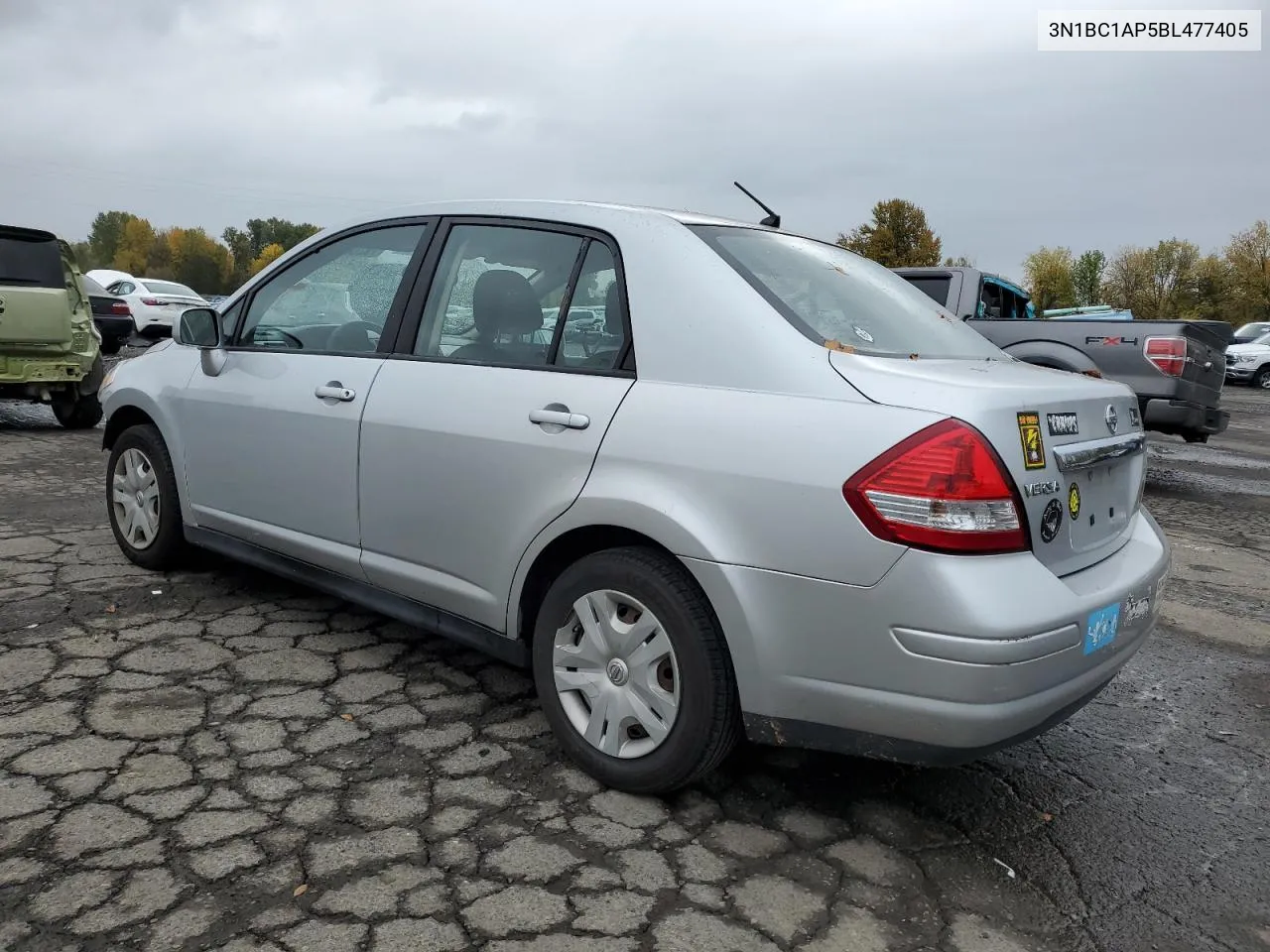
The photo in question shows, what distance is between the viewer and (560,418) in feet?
9.43

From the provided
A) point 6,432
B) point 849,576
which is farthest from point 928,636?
point 6,432

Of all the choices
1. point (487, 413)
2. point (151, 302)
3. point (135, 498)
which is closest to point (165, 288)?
point (151, 302)

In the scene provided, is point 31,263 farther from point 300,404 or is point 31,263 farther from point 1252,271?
point 1252,271

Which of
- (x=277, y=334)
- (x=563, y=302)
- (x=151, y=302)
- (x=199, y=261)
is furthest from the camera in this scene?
(x=199, y=261)

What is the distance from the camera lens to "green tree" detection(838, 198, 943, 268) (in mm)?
53094

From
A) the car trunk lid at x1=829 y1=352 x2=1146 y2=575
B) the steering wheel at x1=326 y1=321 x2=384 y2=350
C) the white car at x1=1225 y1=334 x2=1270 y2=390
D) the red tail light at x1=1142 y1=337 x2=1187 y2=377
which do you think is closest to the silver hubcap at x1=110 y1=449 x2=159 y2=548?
the steering wheel at x1=326 y1=321 x2=384 y2=350

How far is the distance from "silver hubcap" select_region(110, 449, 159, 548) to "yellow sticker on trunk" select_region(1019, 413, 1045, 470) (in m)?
3.57

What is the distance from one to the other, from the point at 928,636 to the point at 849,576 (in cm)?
21

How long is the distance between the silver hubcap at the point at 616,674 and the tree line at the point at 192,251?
10670 cm

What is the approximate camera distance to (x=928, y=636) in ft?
7.47

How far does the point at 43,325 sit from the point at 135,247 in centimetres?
11872

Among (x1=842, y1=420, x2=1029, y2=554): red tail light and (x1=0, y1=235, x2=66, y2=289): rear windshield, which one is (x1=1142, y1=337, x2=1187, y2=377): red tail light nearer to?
(x1=842, y1=420, x2=1029, y2=554): red tail light

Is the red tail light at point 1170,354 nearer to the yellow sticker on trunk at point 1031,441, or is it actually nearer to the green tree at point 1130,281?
the yellow sticker on trunk at point 1031,441

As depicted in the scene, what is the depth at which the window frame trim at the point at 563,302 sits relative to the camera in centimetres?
288
